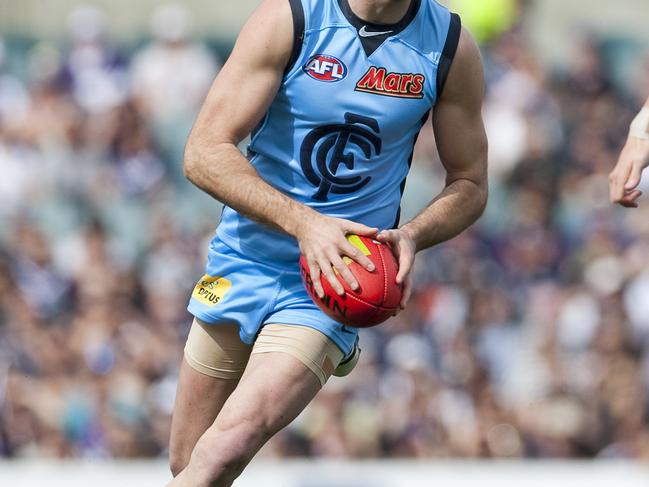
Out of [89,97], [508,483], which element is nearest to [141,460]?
[508,483]

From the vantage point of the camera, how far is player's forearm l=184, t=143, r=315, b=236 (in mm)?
4434

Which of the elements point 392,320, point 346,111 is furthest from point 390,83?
point 392,320

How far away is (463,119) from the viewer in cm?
490

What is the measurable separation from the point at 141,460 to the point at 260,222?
5076mm

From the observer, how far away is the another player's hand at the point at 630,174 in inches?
179

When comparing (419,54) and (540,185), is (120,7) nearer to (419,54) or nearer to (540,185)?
(540,185)

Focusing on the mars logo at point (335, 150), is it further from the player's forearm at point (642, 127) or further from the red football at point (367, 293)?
the player's forearm at point (642, 127)

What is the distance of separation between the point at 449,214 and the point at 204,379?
1.27 m

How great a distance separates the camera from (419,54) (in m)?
4.71

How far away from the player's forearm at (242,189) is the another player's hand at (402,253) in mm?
298

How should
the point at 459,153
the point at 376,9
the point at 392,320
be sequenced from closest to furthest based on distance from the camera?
the point at 376,9 → the point at 459,153 → the point at 392,320

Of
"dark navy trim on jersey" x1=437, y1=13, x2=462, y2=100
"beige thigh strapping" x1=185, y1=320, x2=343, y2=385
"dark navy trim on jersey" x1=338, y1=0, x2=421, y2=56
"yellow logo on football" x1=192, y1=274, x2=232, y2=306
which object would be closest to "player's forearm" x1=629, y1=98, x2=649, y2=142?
"dark navy trim on jersey" x1=437, y1=13, x2=462, y2=100

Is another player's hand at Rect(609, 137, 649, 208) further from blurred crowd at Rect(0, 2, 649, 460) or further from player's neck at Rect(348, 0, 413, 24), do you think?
blurred crowd at Rect(0, 2, 649, 460)

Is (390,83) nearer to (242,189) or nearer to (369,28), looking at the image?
(369,28)
